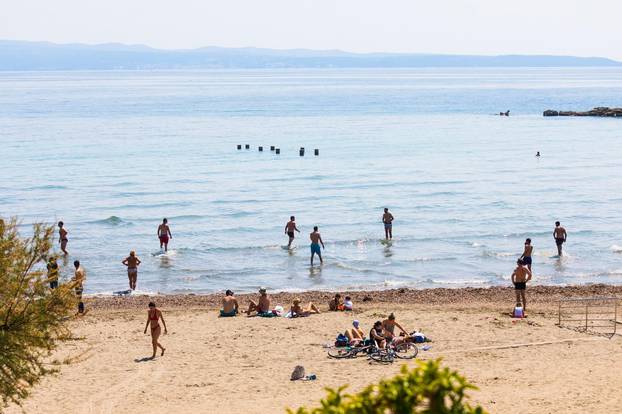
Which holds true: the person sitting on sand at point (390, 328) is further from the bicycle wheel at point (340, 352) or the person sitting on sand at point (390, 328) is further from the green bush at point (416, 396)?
the green bush at point (416, 396)

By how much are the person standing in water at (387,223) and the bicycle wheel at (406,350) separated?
15175 millimetres

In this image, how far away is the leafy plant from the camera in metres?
12.4

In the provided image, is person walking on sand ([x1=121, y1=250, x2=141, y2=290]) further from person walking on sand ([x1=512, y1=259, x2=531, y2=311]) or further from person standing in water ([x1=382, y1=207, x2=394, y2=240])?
person walking on sand ([x1=512, y1=259, x2=531, y2=311])

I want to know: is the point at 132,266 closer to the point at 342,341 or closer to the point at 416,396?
the point at 342,341

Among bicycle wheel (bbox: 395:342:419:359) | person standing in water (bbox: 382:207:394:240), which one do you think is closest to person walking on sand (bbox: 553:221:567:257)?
person standing in water (bbox: 382:207:394:240)

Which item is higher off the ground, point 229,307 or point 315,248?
point 229,307

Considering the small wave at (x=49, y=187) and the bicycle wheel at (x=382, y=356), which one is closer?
the bicycle wheel at (x=382, y=356)

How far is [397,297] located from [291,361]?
286 inches

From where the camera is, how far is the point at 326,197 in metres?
44.3

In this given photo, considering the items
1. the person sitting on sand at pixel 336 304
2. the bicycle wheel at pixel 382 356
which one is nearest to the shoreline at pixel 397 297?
the person sitting on sand at pixel 336 304

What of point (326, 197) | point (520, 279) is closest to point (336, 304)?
point (520, 279)

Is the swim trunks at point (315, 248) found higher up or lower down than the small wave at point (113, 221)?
higher up

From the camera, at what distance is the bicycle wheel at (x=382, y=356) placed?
17250 mm

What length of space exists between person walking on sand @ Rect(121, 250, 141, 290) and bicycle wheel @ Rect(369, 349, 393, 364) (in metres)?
10.5
